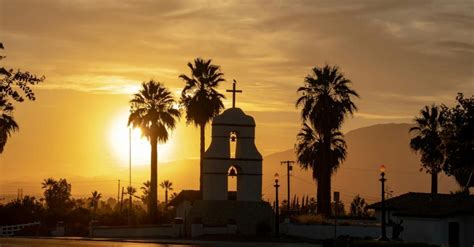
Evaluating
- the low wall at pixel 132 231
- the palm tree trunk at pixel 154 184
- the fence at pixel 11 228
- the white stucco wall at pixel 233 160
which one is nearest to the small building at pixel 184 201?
the palm tree trunk at pixel 154 184

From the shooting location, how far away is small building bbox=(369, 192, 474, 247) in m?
61.4

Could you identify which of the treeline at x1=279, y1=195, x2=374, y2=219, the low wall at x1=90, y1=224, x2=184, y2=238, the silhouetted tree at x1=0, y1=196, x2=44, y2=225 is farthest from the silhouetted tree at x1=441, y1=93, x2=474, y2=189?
the silhouetted tree at x1=0, y1=196, x2=44, y2=225

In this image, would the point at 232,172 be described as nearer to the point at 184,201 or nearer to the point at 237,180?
the point at 237,180

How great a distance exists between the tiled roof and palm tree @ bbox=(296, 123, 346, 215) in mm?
11350

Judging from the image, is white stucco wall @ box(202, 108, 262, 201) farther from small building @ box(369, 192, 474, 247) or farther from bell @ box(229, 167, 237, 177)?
small building @ box(369, 192, 474, 247)

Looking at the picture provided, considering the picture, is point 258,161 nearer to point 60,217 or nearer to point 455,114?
point 455,114

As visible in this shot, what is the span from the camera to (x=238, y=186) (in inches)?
2753

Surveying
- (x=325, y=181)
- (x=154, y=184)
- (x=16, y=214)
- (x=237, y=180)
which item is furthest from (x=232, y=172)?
(x=16, y=214)

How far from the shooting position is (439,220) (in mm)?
61688

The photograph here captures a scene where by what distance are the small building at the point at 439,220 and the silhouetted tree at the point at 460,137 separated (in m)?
3.17

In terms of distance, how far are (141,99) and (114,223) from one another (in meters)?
13.8

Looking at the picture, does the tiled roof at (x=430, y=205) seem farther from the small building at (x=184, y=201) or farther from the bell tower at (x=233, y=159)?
the small building at (x=184, y=201)

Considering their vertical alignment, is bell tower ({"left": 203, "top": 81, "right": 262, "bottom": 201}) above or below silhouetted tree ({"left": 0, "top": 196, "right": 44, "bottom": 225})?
above

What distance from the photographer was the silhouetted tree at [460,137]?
58.1 metres
